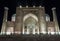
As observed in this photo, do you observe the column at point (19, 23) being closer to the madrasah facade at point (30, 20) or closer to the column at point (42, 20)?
the madrasah facade at point (30, 20)

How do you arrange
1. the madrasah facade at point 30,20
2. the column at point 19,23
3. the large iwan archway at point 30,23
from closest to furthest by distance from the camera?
the column at point 19,23, the madrasah facade at point 30,20, the large iwan archway at point 30,23

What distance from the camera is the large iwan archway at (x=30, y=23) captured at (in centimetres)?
1716

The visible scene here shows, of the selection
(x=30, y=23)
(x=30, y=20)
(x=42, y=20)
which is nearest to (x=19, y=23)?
(x=30, y=23)

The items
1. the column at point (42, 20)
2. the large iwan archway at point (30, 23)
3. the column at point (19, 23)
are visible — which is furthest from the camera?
the large iwan archway at point (30, 23)

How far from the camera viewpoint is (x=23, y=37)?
37.3ft

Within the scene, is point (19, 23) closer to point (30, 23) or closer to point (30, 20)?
point (30, 23)

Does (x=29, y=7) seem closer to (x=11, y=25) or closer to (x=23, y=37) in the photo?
(x=11, y=25)

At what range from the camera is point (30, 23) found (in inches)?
702

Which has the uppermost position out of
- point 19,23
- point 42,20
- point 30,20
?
point 30,20

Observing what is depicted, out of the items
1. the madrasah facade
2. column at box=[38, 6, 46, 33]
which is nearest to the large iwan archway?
the madrasah facade

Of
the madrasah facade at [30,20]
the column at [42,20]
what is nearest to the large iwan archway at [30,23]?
the madrasah facade at [30,20]

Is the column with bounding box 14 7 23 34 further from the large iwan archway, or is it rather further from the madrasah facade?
the large iwan archway

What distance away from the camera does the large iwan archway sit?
1716cm

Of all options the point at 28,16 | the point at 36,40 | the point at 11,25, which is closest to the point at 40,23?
the point at 28,16
